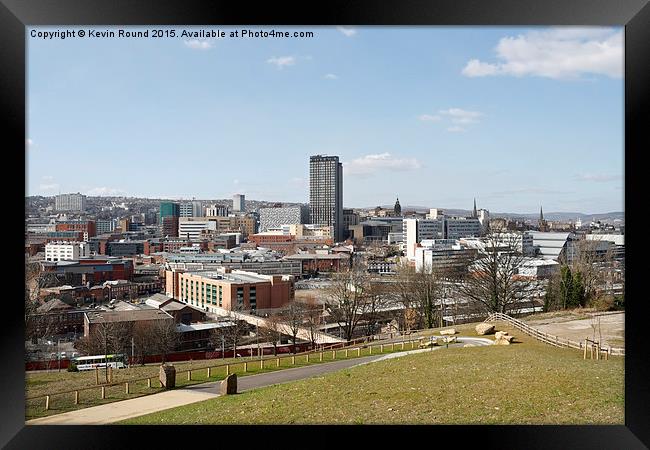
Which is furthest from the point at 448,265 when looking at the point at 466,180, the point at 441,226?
the point at 466,180

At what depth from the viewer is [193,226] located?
5.12m

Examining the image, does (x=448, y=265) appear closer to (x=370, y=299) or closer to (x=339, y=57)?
(x=370, y=299)

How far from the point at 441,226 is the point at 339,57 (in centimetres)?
220

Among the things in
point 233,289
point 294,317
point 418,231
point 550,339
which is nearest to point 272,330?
point 294,317

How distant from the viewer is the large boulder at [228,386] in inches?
152

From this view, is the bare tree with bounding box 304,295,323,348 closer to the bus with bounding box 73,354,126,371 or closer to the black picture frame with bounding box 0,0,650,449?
the bus with bounding box 73,354,126,371

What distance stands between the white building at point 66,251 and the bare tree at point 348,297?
2.63m

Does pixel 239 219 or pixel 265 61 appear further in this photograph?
pixel 239 219

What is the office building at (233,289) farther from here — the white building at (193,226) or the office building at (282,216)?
the office building at (282,216)

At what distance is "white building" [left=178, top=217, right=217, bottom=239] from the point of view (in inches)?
200

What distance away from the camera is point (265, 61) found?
4.75 meters

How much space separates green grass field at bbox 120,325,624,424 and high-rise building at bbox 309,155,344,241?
1623mm

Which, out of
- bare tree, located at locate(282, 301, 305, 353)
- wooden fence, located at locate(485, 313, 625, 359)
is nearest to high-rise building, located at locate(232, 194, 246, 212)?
bare tree, located at locate(282, 301, 305, 353)
